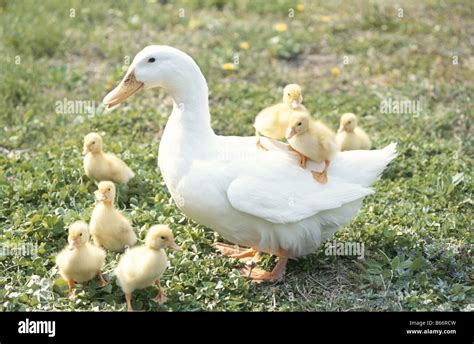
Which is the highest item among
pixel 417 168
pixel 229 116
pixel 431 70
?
Answer: pixel 431 70

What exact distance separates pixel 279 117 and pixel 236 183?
0.68 m

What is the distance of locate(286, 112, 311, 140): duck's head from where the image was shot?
5.29 meters

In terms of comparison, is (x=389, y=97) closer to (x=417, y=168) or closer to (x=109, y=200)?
(x=417, y=168)

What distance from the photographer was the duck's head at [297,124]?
5.29 meters

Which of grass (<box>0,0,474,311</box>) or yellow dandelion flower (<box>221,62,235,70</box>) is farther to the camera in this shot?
yellow dandelion flower (<box>221,62,235,70</box>)

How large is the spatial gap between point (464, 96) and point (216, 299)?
4327mm

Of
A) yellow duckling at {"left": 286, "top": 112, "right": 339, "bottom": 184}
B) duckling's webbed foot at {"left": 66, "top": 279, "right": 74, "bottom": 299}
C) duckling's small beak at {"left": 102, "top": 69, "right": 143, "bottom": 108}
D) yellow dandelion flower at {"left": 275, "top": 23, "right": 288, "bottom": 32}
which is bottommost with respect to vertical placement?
duckling's webbed foot at {"left": 66, "top": 279, "right": 74, "bottom": 299}

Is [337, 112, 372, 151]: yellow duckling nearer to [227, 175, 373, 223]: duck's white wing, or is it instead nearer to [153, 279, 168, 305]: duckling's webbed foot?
[227, 175, 373, 223]: duck's white wing

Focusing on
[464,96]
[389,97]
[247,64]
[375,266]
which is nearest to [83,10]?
[247,64]

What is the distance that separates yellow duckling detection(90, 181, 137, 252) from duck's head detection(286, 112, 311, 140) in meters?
1.23

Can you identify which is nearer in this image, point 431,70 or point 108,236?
point 108,236

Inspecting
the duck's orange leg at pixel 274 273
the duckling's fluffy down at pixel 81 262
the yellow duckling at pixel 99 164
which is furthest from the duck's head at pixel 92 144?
the duck's orange leg at pixel 274 273

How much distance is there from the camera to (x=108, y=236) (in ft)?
17.9

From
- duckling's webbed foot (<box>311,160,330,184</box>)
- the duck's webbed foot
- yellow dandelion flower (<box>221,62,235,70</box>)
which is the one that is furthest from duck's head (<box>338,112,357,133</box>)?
yellow dandelion flower (<box>221,62,235,70</box>)
